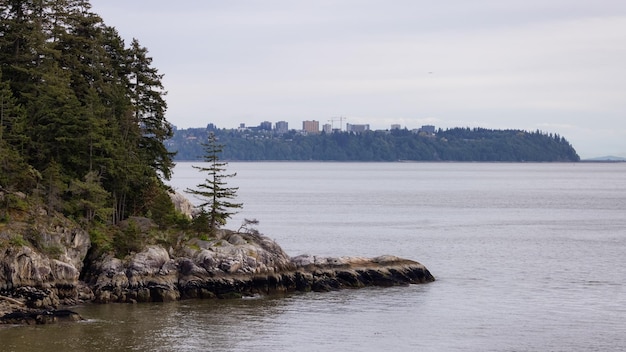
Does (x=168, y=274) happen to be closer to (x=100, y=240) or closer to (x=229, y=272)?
(x=229, y=272)

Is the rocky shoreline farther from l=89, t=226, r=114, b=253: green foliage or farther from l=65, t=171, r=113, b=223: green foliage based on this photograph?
l=65, t=171, r=113, b=223: green foliage

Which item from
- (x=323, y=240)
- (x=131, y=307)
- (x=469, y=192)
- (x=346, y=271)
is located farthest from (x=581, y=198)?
(x=131, y=307)

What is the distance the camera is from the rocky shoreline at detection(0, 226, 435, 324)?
49.4m

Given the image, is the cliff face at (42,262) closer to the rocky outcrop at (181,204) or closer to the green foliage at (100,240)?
the green foliage at (100,240)

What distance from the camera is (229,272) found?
56281 mm

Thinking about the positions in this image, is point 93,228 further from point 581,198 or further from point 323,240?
point 581,198

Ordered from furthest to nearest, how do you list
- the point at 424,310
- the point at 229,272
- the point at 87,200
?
the point at 87,200 < the point at 229,272 < the point at 424,310

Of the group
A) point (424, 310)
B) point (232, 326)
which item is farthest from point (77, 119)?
point (424, 310)

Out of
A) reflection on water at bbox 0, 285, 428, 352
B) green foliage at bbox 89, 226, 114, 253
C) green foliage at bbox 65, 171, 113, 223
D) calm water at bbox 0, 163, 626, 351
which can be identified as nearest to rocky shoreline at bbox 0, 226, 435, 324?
green foliage at bbox 89, 226, 114, 253

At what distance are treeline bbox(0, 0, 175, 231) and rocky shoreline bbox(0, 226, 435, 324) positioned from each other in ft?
12.9

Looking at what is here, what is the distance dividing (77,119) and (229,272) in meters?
13.5

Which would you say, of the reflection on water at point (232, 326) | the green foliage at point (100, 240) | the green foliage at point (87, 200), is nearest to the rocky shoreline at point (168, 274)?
the green foliage at point (100, 240)

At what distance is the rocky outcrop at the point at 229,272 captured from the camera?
176 feet

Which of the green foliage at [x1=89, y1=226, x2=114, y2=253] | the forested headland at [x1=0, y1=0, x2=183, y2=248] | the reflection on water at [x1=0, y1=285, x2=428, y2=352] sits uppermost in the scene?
the forested headland at [x1=0, y1=0, x2=183, y2=248]
